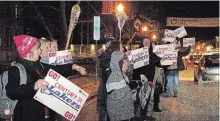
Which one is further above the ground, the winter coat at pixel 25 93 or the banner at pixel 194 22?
the banner at pixel 194 22

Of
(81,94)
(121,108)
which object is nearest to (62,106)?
(81,94)

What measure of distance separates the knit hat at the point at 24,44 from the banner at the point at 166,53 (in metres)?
6.60

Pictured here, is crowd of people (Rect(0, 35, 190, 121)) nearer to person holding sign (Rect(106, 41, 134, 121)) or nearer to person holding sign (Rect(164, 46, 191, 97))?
person holding sign (Rect(106, 41, 134, 121))

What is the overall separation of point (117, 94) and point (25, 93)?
212 centimetres

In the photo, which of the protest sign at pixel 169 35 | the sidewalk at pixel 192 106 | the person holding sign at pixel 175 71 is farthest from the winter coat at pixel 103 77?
the protest sign at pixel 169 35

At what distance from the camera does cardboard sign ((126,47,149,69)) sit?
→ 8.24 meters

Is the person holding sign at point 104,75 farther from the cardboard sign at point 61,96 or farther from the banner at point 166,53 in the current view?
the banner at point 166,53

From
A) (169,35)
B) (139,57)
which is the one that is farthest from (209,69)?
(139,57)

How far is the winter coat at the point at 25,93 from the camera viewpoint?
406cm

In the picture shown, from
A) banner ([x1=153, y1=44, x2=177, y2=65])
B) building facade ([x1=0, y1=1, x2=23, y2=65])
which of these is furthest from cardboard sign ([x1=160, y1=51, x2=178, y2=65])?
building facade ([x1=0, y1=1, x2=23, y2=65])

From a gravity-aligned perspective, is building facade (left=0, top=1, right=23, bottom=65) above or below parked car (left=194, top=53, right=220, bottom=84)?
above

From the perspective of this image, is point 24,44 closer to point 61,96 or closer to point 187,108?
point 61,96

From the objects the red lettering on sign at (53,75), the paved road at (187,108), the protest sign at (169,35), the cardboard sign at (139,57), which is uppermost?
the protest sign at (169,35)

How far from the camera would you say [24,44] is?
430 cm
